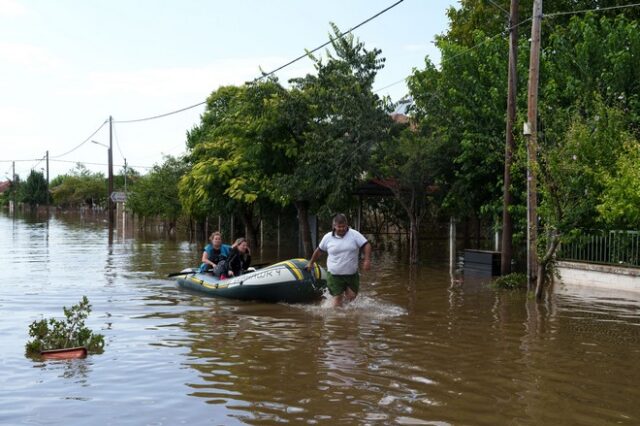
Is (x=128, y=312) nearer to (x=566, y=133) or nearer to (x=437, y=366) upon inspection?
(x=437, y=366)

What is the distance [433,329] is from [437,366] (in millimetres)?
2839

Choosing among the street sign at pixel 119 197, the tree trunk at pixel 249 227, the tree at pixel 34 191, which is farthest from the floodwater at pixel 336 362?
the tree at pixel 34 191

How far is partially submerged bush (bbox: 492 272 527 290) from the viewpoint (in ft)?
56.9

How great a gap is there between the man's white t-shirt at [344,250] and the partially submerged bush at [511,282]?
5966 millimetres

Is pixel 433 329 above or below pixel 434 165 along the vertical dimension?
below

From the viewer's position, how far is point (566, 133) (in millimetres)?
14242

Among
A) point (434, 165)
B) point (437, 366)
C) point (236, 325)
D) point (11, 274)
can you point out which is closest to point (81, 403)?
point (437, 366)

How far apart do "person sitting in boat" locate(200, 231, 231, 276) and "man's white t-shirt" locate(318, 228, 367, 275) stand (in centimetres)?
469

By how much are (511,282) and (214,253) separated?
7.08 m

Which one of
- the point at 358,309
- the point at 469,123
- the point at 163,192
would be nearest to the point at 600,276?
the point at 469,123

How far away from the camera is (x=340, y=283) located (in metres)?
12.9

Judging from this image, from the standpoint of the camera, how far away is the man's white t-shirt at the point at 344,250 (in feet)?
41.3

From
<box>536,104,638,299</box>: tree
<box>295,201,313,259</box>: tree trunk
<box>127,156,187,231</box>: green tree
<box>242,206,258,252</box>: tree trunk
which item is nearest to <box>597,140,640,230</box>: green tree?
<box>536,104,638,299</box>: tree

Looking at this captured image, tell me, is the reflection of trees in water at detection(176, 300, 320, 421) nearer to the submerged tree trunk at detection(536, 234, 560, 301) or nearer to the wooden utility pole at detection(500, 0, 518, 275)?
the submerged tree trunk at detection(536, 234, 560, 301)
